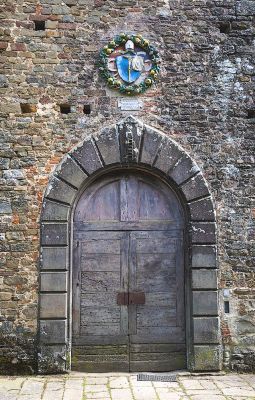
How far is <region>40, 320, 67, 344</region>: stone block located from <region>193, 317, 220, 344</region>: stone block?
66.5 inches

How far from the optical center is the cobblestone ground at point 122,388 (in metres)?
4.91

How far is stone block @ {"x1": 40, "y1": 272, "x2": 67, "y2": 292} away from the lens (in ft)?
19.3

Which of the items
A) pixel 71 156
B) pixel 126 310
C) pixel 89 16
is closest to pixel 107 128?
pixel 71 156

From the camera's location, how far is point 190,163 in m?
6.21

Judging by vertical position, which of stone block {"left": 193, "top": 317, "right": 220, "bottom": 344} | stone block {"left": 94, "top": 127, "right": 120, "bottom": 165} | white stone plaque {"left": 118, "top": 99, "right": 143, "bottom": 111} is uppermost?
white stone plaque {"left": 118, "top": 99, "right": 143, "bottom": 111}

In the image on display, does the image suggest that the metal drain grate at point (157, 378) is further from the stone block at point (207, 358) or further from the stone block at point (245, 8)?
the stone block at point (245, 8)

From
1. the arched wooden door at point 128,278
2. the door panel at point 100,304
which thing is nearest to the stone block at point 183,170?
the arched wooden door at point 128,278

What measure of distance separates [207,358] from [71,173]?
298 cm

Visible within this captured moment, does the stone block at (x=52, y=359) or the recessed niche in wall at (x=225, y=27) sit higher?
the recessed niche in wall at (x=225, y=27)

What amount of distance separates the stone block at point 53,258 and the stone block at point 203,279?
1.69m

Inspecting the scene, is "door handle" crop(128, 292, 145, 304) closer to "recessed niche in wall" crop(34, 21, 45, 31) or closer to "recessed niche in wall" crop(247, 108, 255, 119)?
"recessed niche in wall" crop(247, 108, 255, 119)

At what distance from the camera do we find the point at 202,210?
614cm

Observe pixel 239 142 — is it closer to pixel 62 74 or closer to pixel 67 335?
pixel 62 74

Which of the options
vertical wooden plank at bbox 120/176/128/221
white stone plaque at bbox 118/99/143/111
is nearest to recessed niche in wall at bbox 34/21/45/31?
white stone plaque at bbox 118/99/143/111
